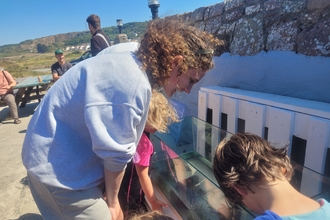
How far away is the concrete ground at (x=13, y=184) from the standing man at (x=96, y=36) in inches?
67.6

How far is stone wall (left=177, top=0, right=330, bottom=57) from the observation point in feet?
4.87

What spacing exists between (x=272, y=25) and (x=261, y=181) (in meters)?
1.26

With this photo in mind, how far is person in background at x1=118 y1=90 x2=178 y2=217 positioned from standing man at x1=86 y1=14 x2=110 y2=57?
7.71ft

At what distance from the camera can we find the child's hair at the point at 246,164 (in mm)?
907

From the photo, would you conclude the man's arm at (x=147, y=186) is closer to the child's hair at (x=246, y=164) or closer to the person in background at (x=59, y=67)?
the child's hair at (x=246, y=164)

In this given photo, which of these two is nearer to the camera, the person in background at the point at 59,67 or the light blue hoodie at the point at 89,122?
the light blue hoodie at the point at 89,122

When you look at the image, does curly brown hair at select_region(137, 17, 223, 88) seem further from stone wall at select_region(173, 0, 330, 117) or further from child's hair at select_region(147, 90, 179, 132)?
stone wall at select_region(173, 0, 330, 117)

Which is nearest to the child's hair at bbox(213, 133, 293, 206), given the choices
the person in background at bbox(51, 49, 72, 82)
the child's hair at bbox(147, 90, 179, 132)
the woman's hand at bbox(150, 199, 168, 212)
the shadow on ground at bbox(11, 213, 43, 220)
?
the child's hair at bbox(147, 90, 179, 132)

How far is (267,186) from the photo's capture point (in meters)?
0.89

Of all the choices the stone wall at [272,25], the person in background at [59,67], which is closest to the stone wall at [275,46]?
the stone wall at [272,25]

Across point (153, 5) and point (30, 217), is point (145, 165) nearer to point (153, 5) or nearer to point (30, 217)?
point (30, 217)

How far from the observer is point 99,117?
0.82 meters

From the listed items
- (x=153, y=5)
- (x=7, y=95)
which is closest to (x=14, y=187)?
(x=153, y=5)

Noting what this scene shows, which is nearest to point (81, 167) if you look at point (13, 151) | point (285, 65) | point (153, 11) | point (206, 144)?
Result: point (206, 144)
